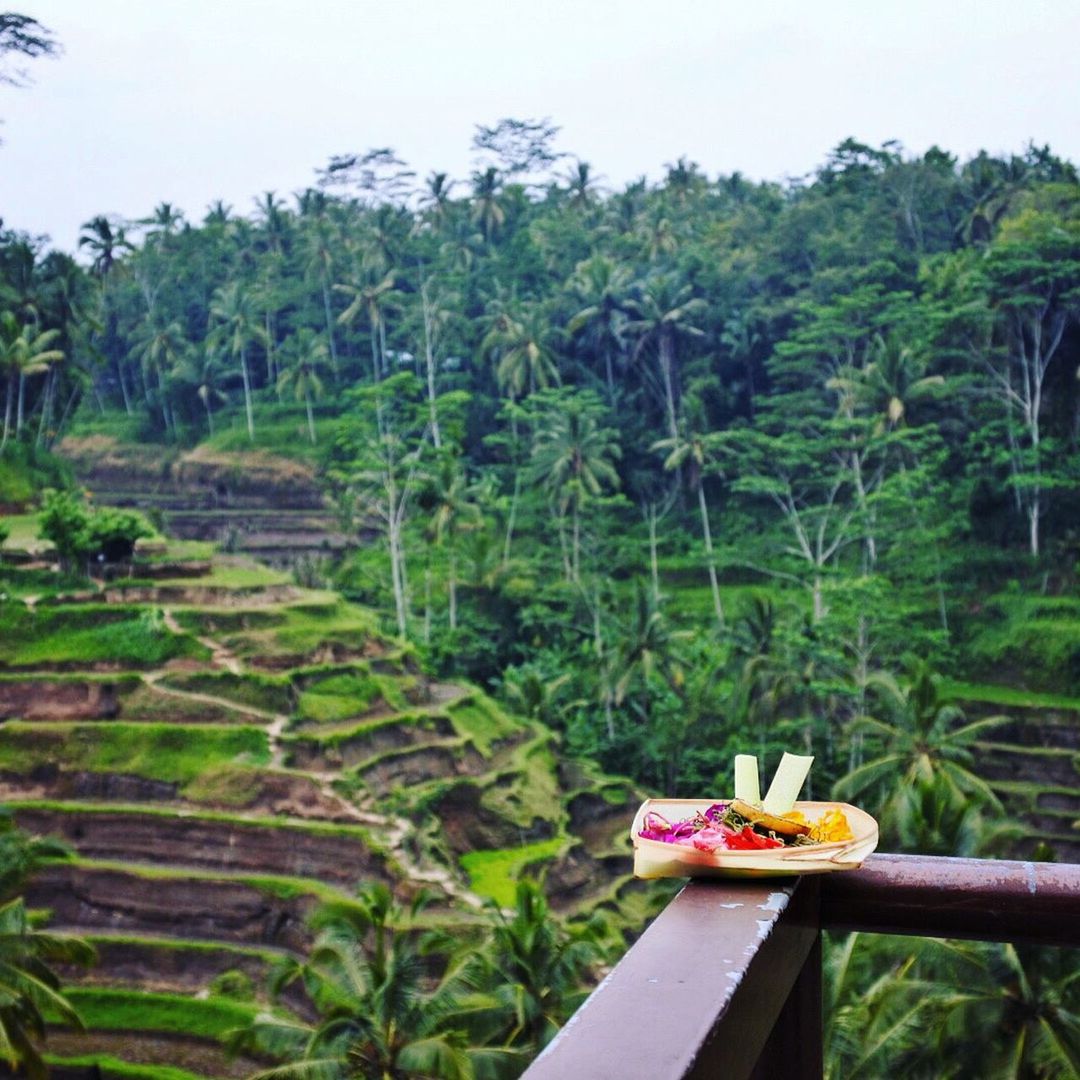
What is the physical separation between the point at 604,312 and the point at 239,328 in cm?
1426

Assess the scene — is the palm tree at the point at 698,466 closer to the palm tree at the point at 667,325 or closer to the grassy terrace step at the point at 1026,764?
the palm tree at the point at 667,325

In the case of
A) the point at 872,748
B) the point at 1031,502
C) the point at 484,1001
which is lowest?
the point at 872,748

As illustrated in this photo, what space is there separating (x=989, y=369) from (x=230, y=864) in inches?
939

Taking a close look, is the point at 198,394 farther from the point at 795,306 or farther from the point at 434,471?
the point at 795,306

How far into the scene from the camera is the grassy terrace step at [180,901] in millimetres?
20016

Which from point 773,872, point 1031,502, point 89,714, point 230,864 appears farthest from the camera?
point 1031,502

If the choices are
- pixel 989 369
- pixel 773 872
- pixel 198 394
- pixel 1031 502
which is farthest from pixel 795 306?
pixel 773 872

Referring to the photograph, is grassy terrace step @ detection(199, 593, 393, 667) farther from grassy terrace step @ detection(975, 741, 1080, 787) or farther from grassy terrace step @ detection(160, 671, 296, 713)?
grassy terrace step @ detection(975, 741, 1080, 787)

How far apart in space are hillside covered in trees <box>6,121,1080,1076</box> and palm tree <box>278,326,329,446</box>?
0.61ft

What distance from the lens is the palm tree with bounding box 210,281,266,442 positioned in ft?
159

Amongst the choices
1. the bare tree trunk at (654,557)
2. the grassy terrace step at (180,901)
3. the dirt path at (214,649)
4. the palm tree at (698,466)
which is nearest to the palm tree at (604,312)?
the palm tree at (698,466)

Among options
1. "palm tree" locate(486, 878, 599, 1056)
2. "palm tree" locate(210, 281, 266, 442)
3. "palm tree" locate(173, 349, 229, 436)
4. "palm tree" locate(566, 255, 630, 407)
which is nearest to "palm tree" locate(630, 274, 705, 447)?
"palm tree" locate(566, 255, 630, 407)

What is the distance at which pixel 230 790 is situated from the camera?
73.4ft

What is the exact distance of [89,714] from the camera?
24.6 m
